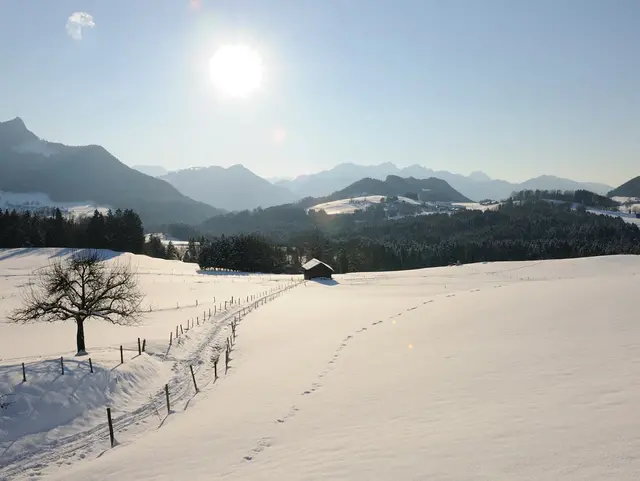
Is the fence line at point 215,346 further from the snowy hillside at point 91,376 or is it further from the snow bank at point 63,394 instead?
the snow bank at point 63,394

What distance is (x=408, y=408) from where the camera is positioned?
46.4ft

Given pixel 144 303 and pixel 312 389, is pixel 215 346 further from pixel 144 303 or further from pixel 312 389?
pixel 144 303

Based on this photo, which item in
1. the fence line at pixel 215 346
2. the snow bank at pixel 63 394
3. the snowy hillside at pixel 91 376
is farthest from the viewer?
the fence line at pixel 215 346

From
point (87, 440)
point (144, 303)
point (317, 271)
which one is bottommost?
point (87, 440)

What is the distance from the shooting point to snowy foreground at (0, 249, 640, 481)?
9.37 meters

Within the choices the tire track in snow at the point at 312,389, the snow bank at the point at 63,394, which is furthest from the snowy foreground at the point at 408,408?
the snow bank at the point at 63,394

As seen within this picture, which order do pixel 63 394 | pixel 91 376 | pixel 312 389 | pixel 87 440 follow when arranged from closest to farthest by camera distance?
pixel 87 440 → pixel 312 389 → pixel 63 394 → pixel 91 376

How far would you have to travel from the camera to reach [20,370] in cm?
2031

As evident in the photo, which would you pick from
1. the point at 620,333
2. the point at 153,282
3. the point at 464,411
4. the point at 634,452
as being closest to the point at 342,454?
the point at 464,411

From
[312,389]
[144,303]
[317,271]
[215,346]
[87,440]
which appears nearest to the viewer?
[87,440]

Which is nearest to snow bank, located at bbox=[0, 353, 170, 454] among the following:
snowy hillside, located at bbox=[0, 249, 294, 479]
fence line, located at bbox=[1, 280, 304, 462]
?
snowy hillside, located at bbox=[0, 249, 294, 479]

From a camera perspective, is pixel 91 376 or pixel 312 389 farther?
pixel 91 376

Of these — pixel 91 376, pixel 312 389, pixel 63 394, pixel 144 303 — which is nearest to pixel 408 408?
pixel 312 389

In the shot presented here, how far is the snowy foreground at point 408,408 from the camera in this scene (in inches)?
369
